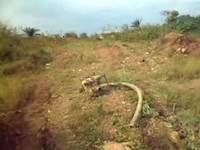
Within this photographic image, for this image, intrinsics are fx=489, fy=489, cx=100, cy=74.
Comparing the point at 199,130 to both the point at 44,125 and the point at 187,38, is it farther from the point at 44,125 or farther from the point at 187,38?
the point at 187,38

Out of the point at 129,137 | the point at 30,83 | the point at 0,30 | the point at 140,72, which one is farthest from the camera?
the point at 0,30

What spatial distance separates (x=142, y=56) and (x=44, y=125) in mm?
3156

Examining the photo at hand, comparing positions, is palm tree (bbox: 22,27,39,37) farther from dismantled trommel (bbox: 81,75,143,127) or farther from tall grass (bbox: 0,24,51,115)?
dismantled trommel (bbox: 81,75,143,127)

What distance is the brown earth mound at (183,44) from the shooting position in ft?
29.4

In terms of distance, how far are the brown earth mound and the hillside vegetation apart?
0.02 metres

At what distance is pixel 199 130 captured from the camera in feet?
21.4

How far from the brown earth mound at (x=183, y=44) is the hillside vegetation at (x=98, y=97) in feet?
0.06

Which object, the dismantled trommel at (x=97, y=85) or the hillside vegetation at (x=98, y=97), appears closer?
the hillside vegetation at (x=98, y=97)

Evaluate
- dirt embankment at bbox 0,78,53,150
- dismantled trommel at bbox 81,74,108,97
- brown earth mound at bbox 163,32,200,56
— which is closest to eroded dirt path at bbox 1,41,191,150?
dirt embankment at bbox 0,78,53,150

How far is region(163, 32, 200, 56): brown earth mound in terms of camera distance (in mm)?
8960

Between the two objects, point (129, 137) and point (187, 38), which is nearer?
→ point (129, 137)

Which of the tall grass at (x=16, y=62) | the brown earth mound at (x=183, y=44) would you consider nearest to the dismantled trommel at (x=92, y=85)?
the tall grass at (x=16, y=62)

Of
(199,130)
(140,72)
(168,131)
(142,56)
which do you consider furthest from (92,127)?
(142,56)

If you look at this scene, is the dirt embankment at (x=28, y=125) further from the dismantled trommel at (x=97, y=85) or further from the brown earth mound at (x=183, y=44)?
the brown earth mound at (x=183, y=44)
